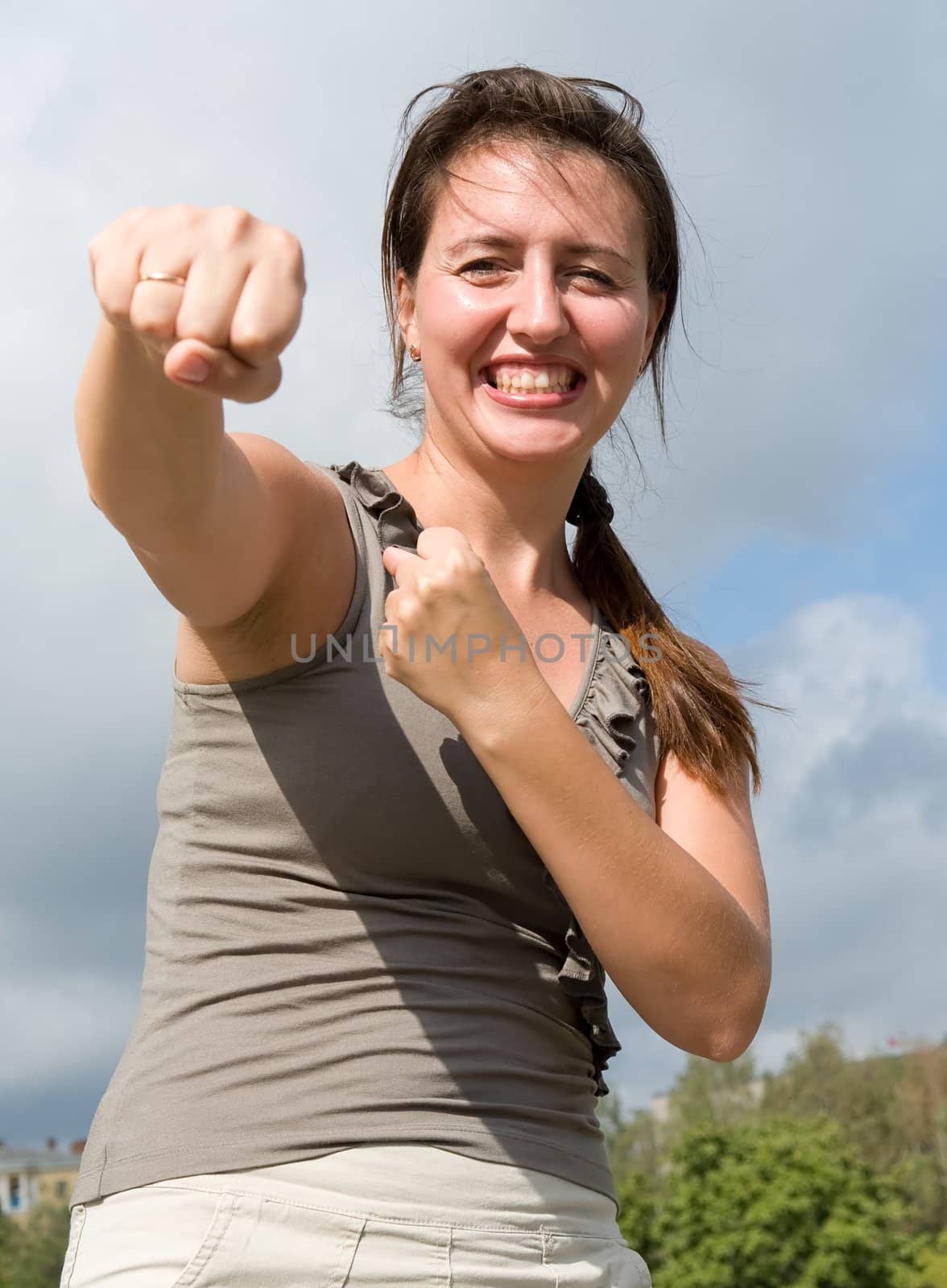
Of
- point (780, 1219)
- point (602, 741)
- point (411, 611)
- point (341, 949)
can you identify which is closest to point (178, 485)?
point (411, 611)

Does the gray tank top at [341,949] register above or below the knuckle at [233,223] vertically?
below

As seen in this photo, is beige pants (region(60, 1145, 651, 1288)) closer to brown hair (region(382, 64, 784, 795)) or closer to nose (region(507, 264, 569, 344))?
brown hair (region(382, 64, 784, 795))

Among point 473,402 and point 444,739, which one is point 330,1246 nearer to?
point 444,739

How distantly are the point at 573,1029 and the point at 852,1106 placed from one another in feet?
229

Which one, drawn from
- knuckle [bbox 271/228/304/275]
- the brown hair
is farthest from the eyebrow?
knuckle [bbox 271/228/304/275]

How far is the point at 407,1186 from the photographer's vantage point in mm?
2312

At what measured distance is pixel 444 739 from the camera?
2564 mm

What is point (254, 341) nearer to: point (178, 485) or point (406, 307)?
point (178, 485)

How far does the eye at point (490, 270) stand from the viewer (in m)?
2.93

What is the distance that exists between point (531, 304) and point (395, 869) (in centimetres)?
108

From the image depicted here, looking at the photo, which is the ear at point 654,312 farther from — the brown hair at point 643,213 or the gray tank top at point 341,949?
the gray tank top at point 341,949

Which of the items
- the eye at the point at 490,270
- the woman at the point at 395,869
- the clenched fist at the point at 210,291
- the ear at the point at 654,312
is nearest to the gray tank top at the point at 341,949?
the woman at the point at 395,869

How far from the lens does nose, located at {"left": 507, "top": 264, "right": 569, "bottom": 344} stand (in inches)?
111

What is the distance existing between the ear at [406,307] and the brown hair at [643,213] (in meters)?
0.03
